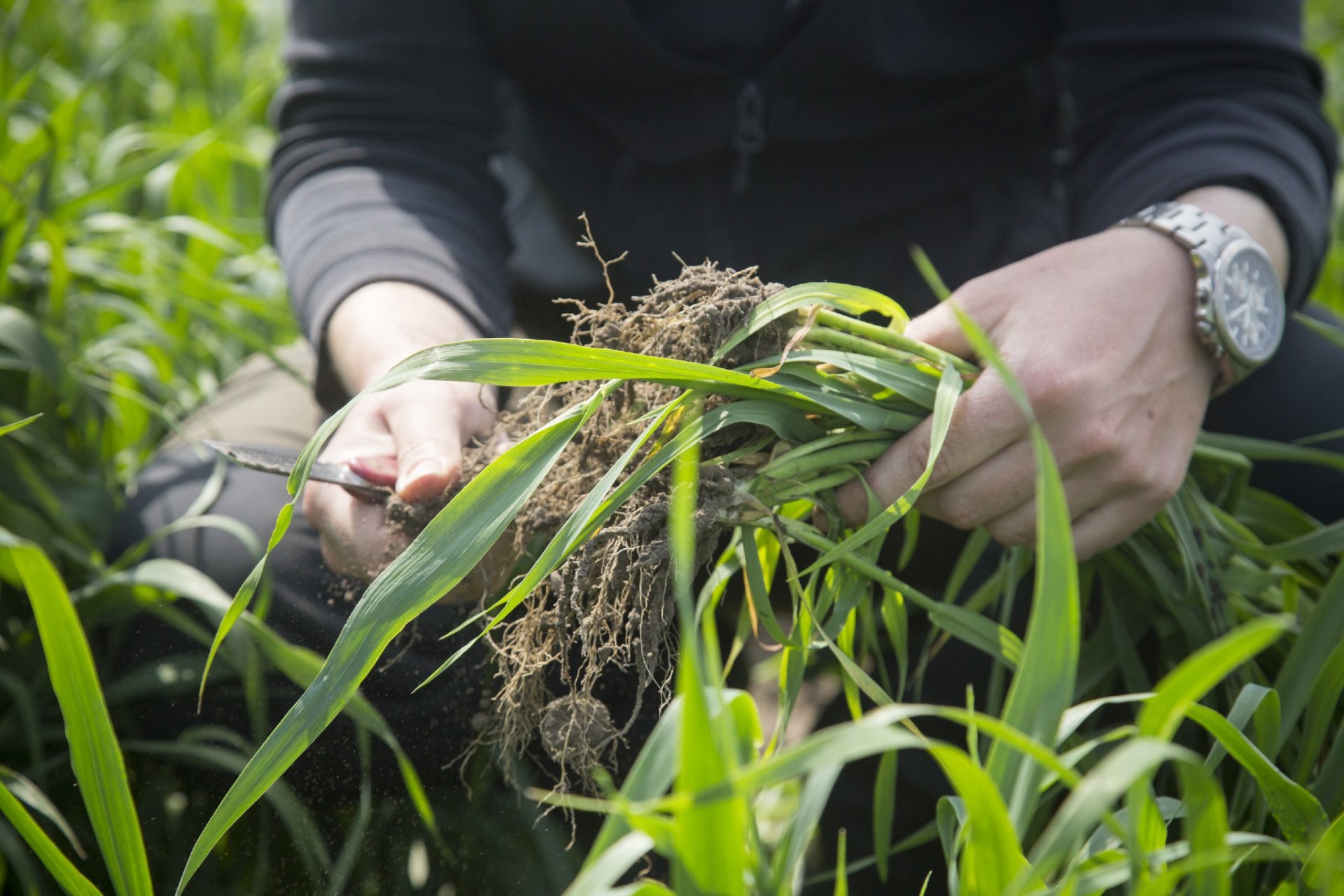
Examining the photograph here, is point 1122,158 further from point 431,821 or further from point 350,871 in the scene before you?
point 350,871

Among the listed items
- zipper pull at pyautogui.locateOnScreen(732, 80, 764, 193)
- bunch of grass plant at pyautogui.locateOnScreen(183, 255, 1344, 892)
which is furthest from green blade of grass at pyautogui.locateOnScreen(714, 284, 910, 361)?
zipper pull at pyautogui.locateOnScreen(732, 80, 764, 193)

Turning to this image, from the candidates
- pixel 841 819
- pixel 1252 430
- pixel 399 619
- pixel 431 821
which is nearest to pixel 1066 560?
pixel 399 619

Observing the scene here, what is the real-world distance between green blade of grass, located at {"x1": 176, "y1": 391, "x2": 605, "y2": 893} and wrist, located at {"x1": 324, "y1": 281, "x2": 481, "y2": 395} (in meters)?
0.35

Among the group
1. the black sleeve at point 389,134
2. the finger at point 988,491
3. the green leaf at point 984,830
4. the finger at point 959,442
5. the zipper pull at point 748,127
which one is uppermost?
the black sleeve at point 389,134

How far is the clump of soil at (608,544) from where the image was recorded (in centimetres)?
60

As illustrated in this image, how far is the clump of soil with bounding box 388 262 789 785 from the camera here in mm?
596

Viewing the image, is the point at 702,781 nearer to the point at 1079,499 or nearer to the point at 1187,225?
the point at 1079,499

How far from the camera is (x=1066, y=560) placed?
1.40 feet

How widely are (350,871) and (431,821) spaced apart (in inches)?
7.1

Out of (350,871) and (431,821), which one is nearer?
(431,821)

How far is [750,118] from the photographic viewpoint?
1039 mm

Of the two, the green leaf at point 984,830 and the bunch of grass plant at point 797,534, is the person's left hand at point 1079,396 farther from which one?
the green leaf at point 984,830

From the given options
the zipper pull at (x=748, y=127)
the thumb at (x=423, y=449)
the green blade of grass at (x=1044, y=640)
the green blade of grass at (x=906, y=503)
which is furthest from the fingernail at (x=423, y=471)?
the zipper pull at (x=748, y=127)

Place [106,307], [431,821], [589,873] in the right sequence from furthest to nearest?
[106,307]
[431,821]
[589,873]
